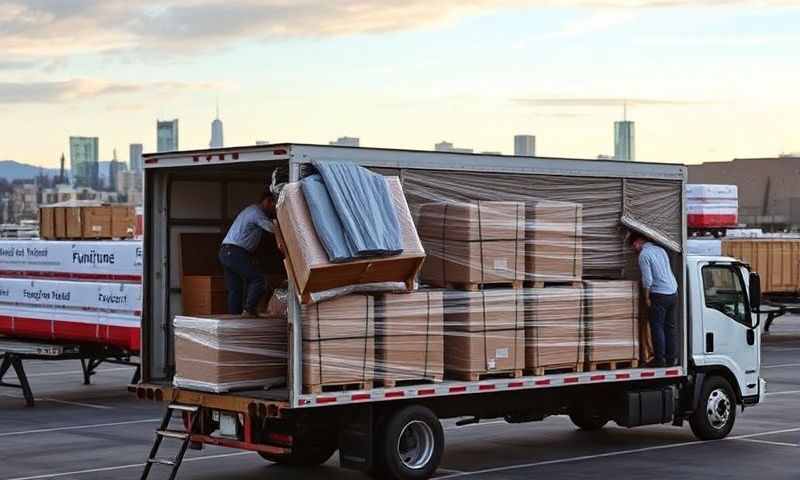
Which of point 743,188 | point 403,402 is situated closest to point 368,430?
point 403,402

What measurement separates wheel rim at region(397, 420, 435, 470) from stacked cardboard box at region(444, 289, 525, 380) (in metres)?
0.71

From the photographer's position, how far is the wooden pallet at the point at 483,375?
13555 mm

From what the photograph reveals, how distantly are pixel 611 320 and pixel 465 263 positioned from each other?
2130mm

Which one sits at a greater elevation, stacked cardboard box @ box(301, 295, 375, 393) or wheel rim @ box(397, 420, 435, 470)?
stacked cardboard box @ box(301, 295, 375, 393)

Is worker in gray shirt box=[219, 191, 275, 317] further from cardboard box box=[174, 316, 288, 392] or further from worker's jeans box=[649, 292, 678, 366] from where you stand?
worker's jeans box=[649, 292, 678, 366]

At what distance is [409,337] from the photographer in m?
13.1

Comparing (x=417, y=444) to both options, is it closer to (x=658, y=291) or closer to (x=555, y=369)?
(x=555, y=369)

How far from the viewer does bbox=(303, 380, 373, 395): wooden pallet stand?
40.4 feet

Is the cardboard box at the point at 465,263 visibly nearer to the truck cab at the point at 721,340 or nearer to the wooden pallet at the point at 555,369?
the wooden pallet at the point at 555,369

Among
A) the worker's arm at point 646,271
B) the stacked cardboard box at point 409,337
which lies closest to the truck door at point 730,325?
the worker's arm at point 646,271

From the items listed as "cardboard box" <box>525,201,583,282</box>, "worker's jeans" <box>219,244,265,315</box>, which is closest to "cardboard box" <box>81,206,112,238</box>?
"worker's jeans" <box>219,244,265,315</box>

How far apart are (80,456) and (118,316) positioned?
17.2ft

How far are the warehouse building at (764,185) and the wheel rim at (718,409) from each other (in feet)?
177

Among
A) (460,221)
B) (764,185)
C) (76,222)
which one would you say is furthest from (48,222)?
(764,185)
